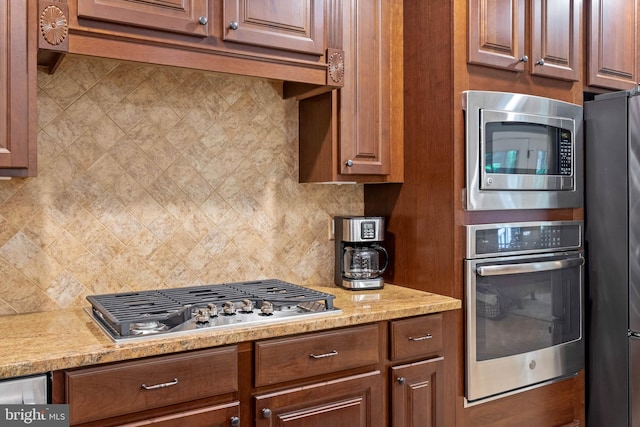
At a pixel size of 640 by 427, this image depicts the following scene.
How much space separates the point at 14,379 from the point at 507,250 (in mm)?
1828

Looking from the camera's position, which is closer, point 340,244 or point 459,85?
point 459,85

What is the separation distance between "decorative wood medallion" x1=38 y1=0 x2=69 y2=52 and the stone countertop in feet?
2.76

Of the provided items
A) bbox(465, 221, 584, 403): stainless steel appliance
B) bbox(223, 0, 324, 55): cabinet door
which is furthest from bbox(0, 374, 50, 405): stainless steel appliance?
bbox(465, 221, 584, 403): stainless steel appliance

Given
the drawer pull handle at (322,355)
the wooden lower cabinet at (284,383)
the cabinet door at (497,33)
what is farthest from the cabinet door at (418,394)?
the cabinet door at (497,33)

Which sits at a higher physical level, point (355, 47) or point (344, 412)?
point (355, 47)

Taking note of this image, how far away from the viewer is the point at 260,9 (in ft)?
6.53

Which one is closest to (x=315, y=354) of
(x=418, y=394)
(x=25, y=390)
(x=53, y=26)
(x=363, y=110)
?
(x=418, y=394)

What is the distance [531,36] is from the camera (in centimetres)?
241

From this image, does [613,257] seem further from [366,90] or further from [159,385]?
[159,385]

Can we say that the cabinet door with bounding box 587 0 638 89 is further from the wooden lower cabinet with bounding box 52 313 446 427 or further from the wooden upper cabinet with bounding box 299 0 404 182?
the wooden lower cabinet with bounding box 52 313 446 427

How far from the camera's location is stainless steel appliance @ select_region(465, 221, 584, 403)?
225cm

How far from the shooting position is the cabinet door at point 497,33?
2244 millimetres

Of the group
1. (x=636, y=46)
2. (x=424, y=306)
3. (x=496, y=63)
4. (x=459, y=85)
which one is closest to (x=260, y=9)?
(x=459, y=85)

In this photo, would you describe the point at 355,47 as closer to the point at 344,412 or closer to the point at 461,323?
the point at 461,323
